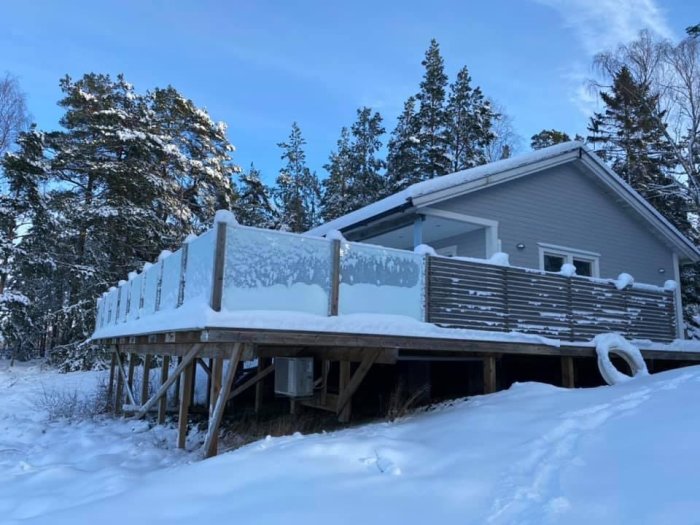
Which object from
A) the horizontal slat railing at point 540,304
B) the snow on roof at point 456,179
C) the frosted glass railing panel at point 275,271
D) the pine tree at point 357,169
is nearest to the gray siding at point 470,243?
the snow on roof at point 456,179

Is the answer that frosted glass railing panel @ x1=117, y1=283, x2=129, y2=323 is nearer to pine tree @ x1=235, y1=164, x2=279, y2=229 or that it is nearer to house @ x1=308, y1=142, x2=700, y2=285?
house @ x1=308, y1=142, x2=700, y2=285

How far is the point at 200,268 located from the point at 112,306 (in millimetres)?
8367

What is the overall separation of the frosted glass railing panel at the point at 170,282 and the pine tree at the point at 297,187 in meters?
25.0

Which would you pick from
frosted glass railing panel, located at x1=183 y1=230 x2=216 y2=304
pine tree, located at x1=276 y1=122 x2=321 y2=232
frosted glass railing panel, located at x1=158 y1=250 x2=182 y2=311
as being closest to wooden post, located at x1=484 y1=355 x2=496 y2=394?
frosted glass railing panel, located at x1=183 y1=230 x2=216 y2=304

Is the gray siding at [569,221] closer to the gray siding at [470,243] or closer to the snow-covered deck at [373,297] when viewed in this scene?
the gray siding at [470,243]

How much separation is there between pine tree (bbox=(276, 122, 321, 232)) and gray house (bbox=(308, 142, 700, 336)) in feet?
70.3

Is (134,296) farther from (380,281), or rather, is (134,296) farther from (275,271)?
(380,281)

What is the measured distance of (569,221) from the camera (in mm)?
12859

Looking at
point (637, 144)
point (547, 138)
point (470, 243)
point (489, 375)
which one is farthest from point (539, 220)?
point (547, 138)

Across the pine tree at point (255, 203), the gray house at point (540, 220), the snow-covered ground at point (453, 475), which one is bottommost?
the snow-covered ground at point (453, 475)

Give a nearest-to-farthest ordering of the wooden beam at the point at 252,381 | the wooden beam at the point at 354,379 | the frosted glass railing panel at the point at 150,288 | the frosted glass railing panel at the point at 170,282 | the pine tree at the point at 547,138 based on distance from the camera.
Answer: the wooden beam at the point at 252,381 → the wooden beam at the point at 354,379 → the frosted glass railing panel at the point at 170,282 → the frosted glass railing panel at the point at 150,288 → the pine tree at the point at 547,138

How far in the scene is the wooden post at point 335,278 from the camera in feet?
22.1

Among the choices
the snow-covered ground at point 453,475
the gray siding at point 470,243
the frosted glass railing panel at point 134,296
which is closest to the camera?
the snow-covered ground at point 453,475

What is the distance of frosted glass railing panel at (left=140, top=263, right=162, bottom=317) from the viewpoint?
891 centimetres
